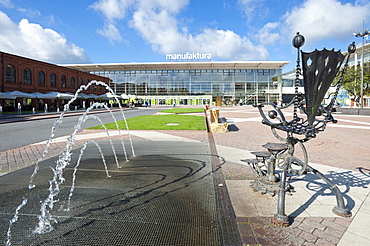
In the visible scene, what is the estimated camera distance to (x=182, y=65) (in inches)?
3007

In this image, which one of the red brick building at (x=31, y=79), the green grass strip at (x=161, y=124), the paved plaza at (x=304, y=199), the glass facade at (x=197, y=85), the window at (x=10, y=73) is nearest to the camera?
the paved plaza at (x=304, y=199)

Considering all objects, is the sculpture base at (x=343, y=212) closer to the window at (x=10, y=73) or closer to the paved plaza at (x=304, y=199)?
the paved plaza at (x=304, y=199)

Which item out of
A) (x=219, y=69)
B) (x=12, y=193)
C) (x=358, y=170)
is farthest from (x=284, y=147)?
(x=219, y=69)

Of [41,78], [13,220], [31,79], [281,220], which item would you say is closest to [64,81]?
[41,78]

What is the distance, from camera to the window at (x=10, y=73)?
3391cm

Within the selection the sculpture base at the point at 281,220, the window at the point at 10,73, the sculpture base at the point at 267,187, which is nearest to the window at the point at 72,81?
the window at the point at 10,73

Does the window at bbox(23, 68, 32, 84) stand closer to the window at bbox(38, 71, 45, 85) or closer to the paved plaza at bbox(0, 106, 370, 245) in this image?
the window at bbox(38, 71, 45, 85)

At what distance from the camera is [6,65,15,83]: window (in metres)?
33.9

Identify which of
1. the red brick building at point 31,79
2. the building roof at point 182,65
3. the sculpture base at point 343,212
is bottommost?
the sculpture base at point 343,212

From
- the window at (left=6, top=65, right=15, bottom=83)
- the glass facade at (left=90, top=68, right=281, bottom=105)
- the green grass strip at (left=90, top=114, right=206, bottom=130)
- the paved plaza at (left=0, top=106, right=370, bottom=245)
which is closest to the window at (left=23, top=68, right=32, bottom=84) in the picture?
the window at (left=6, top=65, right=15, bottom=83)

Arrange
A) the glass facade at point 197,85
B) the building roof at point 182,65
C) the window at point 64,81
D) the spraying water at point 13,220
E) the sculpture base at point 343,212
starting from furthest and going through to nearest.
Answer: the glass facade at point 197,85 < the building roof at point 182,65 < the window at point 64,81 < the sculpture base at point 343,212 < the spraying water at point 13,220

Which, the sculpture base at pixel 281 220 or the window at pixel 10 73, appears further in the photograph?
the window at pixel 10 73

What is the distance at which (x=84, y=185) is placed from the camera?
17.3ft

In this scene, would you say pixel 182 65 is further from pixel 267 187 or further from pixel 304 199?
pixel 304 199
